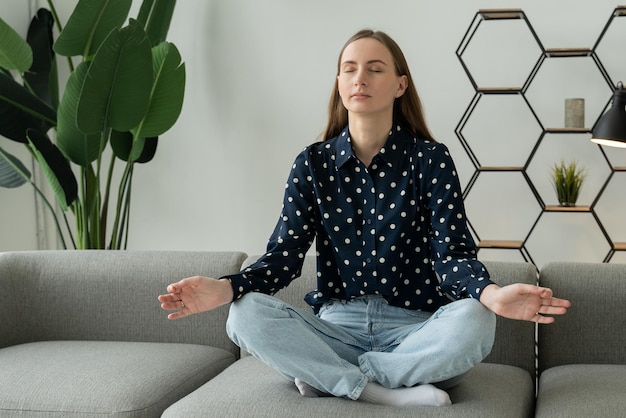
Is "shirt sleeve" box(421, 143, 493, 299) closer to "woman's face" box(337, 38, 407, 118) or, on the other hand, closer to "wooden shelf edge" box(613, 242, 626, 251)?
"woman's face" box(337, 38, 407, 118)

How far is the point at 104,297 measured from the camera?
8.07ft

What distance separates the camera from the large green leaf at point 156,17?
346cm

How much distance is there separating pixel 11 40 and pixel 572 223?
7.53ft

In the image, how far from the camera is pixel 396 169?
2.06 metres

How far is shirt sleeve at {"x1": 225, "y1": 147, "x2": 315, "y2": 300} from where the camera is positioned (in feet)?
6.46

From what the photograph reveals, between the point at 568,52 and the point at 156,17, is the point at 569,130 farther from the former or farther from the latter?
the point at 156,17

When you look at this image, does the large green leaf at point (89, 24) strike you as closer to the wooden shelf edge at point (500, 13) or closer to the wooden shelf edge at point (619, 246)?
the wooden shelf edge at point (500, 13)

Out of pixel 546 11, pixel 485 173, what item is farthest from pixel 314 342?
pixel 546 11

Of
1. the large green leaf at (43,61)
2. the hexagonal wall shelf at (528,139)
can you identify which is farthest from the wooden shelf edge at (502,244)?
the large green leaf at (43,61)

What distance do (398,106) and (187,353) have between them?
854mm

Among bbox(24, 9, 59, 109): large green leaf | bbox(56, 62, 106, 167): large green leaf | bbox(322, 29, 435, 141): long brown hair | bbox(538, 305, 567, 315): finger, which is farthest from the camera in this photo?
bbox(24, 9, 59, 109): large green leaf

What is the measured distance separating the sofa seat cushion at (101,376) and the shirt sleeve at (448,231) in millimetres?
678

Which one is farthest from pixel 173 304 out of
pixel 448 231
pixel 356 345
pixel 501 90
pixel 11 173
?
pixel 501 90

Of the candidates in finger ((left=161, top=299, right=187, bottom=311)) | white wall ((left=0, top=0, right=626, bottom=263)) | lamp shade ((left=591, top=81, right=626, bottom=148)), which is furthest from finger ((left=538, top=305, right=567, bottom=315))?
white wall ((left=0, top=0, right=626, bottom=263))
